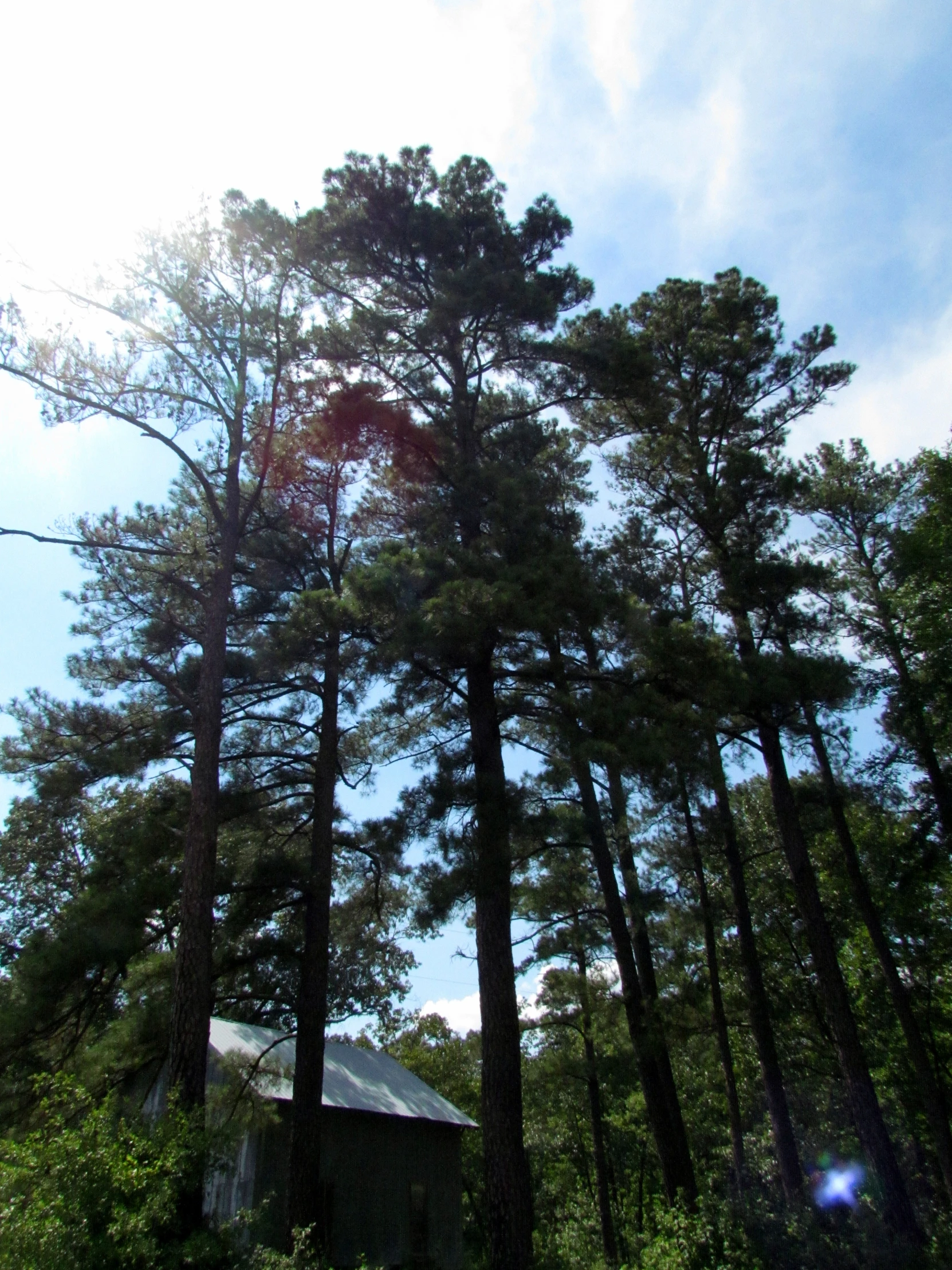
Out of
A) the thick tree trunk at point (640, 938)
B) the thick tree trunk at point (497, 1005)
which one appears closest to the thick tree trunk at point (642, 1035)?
the thick tree trunk at point (640, 938)

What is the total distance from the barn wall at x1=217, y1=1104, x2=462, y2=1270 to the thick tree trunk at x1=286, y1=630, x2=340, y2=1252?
2046 millimetres

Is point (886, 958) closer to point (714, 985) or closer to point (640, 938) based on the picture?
point (714, 985)

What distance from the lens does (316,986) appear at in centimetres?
1152

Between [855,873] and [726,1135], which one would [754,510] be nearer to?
[855,873]

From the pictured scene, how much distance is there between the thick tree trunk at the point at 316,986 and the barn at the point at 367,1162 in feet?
7.01

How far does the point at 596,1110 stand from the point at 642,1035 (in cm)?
781

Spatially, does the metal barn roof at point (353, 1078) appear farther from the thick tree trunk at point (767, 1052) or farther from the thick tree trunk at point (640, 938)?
the thick tree trunk at point (767, 1052)

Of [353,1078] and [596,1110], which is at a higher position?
[353,1078]

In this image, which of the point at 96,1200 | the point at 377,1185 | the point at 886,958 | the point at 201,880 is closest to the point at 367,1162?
the point at 377,1185

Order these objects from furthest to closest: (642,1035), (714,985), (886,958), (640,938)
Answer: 1. (714,985)
2. (886,958)
3. (640,938)
4. (642,1035)

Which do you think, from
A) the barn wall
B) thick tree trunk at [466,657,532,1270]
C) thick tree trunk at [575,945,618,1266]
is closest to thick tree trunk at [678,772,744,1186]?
thick tree trunk at [575,945,618,1266]

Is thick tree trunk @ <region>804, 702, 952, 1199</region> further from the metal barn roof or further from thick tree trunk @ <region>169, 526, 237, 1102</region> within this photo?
thick tree trunk @ <region>169, 526, 237, 1102</region>

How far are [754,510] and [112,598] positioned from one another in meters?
10.5

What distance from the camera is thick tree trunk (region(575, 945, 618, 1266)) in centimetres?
1566
